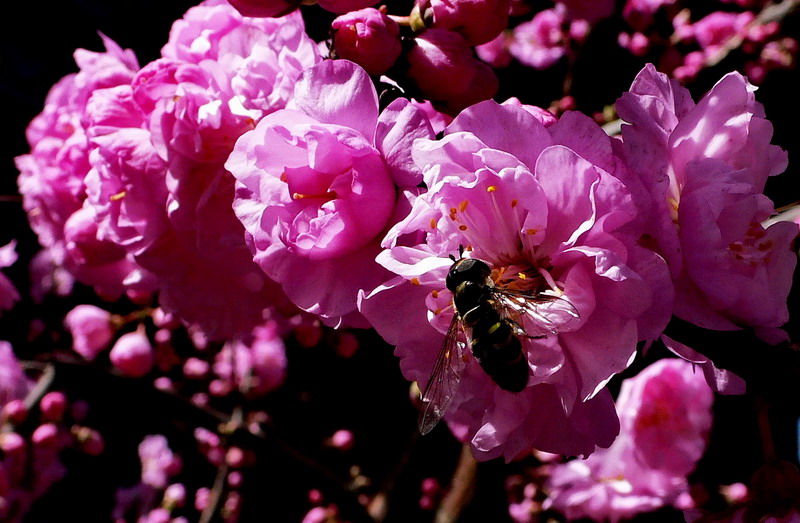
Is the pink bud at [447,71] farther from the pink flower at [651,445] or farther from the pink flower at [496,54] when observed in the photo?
the pink flower at [496,54]

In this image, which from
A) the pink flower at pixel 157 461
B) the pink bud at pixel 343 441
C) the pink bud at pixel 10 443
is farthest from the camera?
the pink flower at pixel 157 461

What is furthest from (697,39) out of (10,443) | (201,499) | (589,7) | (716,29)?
(10,443)

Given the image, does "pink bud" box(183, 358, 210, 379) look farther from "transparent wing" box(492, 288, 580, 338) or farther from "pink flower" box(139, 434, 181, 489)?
"transparent wing" box(492, 288, 580, 338)

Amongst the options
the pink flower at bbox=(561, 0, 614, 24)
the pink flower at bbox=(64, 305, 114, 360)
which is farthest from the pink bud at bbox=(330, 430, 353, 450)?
the pink flower at bbox=(561, 0, 614, 24)

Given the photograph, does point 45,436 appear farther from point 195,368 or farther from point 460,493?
point 460,493

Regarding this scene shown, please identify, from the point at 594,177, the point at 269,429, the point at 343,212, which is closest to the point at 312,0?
the point at 343,212

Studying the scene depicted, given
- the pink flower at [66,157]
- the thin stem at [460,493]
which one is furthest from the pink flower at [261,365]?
the pink flower at [66,157]
